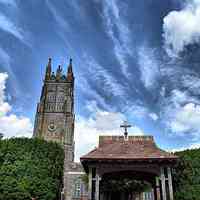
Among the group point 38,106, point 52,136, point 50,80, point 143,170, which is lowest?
point 143,170

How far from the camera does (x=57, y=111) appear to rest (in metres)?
66.5

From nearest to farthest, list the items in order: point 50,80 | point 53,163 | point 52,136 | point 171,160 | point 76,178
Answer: point 171,160 → point 53,163 → point 76,178 → point 52,136 → point 50,80

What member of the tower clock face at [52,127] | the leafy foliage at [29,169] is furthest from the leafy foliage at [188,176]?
the tower clock face at [52,127]

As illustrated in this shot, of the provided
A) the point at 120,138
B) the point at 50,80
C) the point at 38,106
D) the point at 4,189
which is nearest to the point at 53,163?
the point at 4,189

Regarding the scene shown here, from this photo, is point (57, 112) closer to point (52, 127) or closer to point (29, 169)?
point (52, 127)

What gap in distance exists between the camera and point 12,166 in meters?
15.1

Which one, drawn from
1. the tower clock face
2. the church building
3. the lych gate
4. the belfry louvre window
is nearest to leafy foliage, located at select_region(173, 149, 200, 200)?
the church building

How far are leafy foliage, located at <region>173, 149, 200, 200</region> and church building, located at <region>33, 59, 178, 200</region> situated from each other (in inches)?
38.0

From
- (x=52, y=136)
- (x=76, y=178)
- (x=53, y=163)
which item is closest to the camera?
(x=53, y=163)

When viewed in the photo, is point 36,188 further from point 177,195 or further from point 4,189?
point 177,195

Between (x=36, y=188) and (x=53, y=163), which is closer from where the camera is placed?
(x=36, y=188)

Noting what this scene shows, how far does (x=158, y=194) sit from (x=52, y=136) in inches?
1929

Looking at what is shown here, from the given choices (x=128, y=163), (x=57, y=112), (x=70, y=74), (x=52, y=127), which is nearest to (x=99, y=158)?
(x=128, y=163)

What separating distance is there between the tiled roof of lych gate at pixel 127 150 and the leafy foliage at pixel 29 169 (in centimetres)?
305
